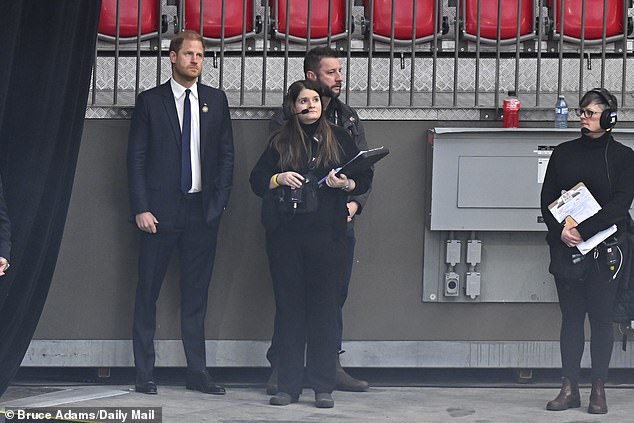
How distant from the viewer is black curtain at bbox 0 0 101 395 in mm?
6684

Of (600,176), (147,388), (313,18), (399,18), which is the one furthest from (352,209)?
(313,18)

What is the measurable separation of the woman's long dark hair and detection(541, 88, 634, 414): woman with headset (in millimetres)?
1195

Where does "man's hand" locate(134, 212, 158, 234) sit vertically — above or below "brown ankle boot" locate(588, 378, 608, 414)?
above

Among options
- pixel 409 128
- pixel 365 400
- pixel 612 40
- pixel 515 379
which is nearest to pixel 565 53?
pixel 612 40

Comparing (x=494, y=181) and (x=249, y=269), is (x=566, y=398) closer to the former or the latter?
(x=494, y=181)

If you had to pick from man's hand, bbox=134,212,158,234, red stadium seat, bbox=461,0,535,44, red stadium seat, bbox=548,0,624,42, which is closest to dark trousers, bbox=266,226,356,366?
man's hand, bbox=134,212,158,234

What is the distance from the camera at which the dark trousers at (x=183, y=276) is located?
7.18m

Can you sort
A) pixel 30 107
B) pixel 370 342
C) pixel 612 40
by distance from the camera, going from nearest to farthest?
pixel 30 107
pixel 370 342
pixel 612 40

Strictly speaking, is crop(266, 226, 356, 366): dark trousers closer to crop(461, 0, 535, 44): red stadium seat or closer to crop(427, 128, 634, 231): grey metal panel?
crop(427, 128, 634, 231): grey metal panel

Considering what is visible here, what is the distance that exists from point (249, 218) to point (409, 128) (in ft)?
3.66

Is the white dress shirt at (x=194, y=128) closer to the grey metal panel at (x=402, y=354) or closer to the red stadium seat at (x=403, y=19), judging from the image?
the grey metal panel at (x=402, y=354)

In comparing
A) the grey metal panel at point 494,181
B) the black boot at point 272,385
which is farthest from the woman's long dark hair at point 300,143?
the black boot at point 272,385

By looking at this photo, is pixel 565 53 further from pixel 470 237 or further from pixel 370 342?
pixel 370 342

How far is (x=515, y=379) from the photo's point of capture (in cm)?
786
